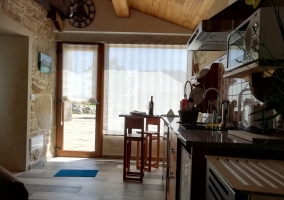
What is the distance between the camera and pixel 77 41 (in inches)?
204

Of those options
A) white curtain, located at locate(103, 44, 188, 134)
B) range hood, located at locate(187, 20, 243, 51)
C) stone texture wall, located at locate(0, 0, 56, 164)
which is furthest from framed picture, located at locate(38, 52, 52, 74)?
range hood, located at locate(187, 20, 243, 51)

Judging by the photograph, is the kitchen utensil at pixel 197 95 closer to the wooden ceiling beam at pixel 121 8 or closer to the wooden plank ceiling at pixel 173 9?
the wooden plank ceiling at pixel 173 9

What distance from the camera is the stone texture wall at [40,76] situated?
3.91 meters

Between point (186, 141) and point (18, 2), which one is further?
point (18, 2)

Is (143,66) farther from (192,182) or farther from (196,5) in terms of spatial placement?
(192,182)

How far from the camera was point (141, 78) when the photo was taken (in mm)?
Answer: 5102

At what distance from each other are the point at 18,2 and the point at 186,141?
360 centimetres

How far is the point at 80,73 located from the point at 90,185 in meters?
2.49

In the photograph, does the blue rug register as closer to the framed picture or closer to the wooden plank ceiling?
the framed picture

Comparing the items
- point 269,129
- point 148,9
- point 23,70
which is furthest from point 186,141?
point 148,9

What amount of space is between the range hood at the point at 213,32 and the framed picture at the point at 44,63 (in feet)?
9.66

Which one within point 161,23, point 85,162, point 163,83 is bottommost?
point 85,162

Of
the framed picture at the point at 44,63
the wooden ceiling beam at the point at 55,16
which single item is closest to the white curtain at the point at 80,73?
the framed picture at the point at 44,63

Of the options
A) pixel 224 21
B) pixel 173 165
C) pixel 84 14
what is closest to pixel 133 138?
pixel 173 165
